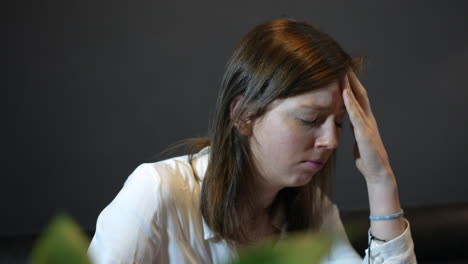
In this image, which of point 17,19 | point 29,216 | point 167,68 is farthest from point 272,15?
point 29,216

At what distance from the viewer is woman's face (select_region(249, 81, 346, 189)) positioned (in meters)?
1.12

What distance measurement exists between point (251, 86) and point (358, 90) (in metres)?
0.29

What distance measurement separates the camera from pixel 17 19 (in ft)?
7.32

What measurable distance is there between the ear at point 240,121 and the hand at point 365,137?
9.8 inches

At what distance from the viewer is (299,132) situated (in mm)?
1132

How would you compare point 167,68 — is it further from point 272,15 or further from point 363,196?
point 363,196

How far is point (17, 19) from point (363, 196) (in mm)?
1930

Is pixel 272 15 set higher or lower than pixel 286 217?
higher

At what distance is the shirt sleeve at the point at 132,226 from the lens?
108 centimetres

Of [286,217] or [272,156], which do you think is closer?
[272,156]

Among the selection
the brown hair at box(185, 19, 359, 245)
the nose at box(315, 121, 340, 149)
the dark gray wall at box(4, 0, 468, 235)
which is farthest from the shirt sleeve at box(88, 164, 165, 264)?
the dark gray wall at box(4, 0, 468, 235)

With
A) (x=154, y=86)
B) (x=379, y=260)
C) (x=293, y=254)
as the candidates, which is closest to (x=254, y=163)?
(x=379, y=260)

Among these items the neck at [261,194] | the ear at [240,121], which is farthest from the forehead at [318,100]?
the neck at [261,194]

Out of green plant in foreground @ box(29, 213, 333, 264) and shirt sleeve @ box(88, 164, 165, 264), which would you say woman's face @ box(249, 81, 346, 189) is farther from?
green plant in foreground @ box(29, 213, 333, 264)
